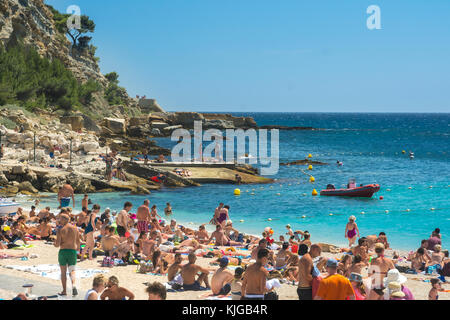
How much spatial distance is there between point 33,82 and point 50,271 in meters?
43.2

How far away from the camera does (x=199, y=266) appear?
1012cm

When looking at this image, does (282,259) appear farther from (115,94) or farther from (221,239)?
(115,94)

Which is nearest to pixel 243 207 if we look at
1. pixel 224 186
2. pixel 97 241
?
pixel 224 186

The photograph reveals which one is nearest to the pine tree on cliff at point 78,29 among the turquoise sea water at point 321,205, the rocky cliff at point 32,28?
the rocky cliff at point 32,28

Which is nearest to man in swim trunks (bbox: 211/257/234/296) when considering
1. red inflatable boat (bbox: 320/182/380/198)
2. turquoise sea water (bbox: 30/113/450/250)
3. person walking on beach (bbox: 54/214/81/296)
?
person walking on beach (bbox: 54/214/81/296)

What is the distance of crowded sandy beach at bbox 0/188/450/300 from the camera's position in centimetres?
752

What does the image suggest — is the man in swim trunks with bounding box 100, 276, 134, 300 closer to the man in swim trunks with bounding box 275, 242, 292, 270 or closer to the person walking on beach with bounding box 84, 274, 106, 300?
the person walking on beach with bounding box 84, 274, 106, 300

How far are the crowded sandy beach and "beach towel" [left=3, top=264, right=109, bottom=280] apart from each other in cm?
2

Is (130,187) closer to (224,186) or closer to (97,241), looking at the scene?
(224,186)

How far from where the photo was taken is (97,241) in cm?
1438

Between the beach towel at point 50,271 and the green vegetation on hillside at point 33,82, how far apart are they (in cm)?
3462

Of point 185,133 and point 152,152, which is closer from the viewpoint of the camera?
point 152,152
